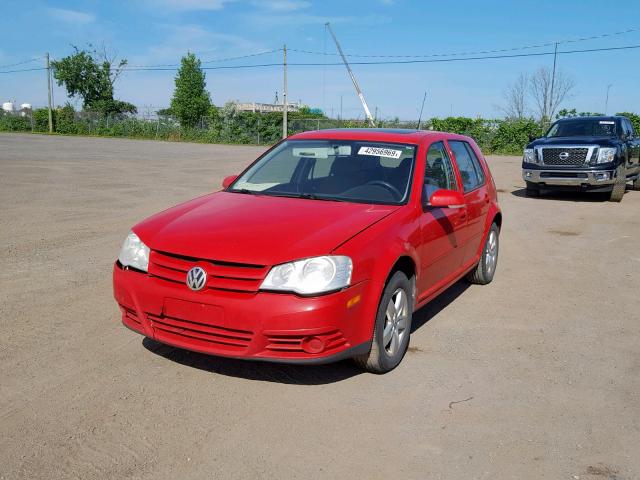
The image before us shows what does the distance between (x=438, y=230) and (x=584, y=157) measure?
37.0 ft

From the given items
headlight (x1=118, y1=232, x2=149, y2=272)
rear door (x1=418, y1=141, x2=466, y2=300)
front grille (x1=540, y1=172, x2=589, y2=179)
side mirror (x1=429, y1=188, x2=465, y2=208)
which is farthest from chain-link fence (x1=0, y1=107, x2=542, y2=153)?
headlight (x1=118, y1=232, x2=149, y2=272)

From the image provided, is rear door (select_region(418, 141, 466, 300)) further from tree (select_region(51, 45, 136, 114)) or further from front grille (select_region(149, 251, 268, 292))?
tree (select_region(51, 45, 136, 114))

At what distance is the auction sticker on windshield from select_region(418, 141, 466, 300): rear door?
0.27 meters

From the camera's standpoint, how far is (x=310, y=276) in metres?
3.84

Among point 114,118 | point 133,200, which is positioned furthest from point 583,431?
point 114,118

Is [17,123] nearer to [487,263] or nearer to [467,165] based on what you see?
[487,263]

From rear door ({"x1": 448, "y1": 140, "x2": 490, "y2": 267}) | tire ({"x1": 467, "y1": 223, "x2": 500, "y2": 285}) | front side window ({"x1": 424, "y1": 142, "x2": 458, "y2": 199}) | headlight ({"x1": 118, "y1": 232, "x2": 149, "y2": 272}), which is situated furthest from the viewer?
tire ({"x1": 467, "y1": 223, "x2": 500, "y2": 285})

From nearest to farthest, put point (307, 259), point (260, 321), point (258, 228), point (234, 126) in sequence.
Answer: point (260, 321)
point (307, 259)
point (258, 228)
point (234, 126)

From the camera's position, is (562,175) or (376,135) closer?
(376,135)

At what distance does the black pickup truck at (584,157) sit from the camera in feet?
49.1

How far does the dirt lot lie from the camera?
330 cm

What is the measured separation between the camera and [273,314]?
3.77 m

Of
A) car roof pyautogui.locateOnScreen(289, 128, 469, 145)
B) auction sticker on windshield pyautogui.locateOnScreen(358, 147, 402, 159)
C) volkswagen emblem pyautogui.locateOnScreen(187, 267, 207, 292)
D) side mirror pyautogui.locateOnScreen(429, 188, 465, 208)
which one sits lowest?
volkswagen emblem pyautogui.locateOnScreen(187, 267, 207, 292)

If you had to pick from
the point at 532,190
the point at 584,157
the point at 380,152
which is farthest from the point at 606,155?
the point at 380,152
